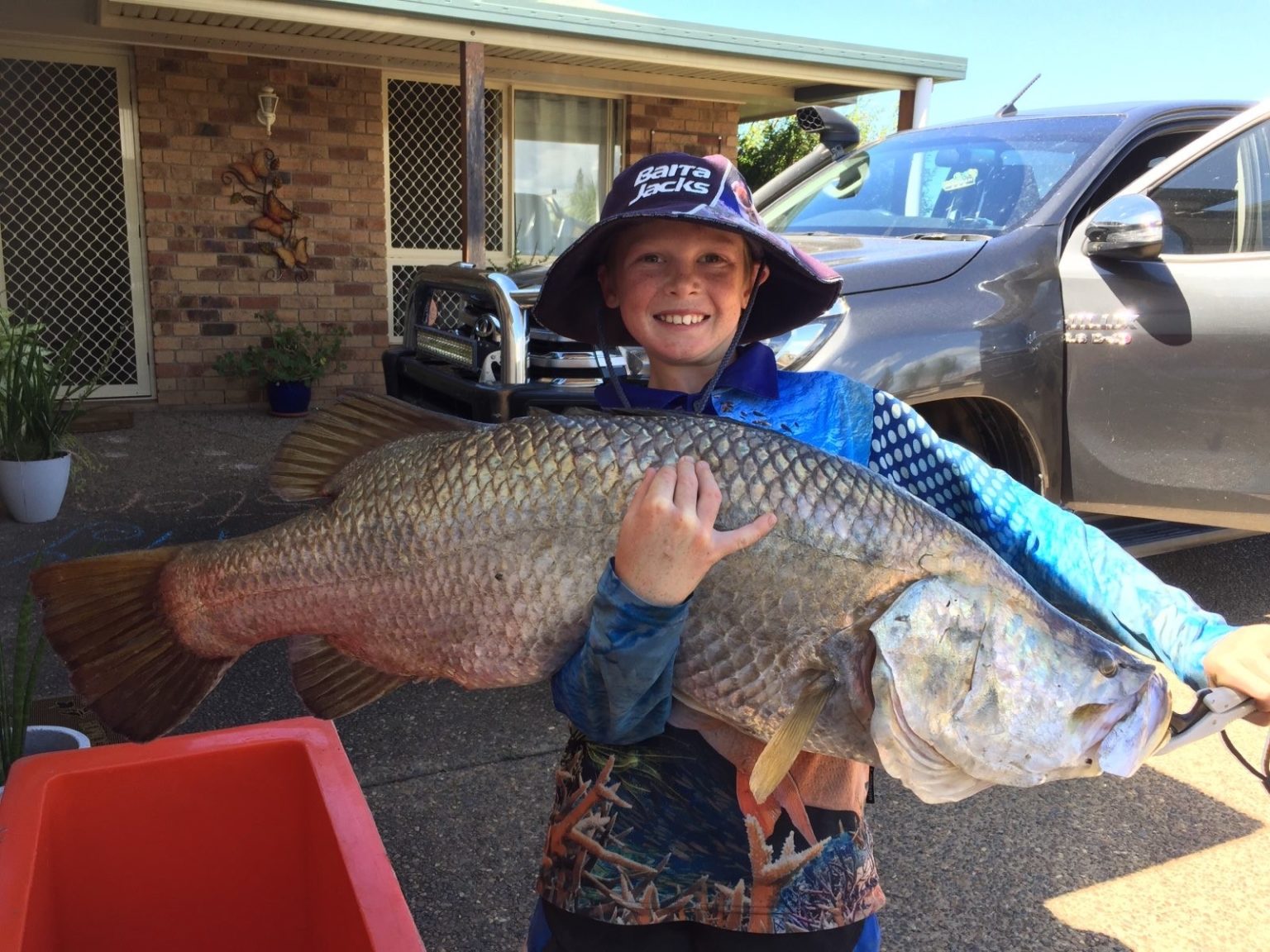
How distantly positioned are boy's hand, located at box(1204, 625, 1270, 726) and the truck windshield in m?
3.18

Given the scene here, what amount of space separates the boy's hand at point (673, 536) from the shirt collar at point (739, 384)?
0.49m

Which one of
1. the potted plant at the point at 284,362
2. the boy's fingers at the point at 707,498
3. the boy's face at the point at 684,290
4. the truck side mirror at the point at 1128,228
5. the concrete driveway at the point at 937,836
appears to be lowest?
the concrete driveway at the point at 937,836

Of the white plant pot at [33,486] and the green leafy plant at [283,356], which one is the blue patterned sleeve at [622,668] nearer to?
the white plant pot at [33,486]

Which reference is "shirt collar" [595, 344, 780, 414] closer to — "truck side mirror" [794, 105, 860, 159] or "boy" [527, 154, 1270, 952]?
"boy" [527, 154, 1270, 952]

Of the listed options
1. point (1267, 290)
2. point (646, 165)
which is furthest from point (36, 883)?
point (1267, 290)

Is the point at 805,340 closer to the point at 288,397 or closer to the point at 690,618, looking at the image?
the point at 690,618

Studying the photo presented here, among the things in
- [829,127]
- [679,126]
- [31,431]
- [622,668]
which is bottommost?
[31,431]

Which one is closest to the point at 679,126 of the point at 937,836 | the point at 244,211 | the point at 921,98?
the point at 921,98

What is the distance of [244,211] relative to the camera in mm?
9250

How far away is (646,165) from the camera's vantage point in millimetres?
1735

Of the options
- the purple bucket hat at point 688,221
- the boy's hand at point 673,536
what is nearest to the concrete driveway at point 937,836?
the purple bucket hat at point 688,221

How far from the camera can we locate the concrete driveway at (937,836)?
2.86 m

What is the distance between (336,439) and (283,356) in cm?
811

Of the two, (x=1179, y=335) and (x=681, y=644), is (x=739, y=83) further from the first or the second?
(x=681, y=644)
